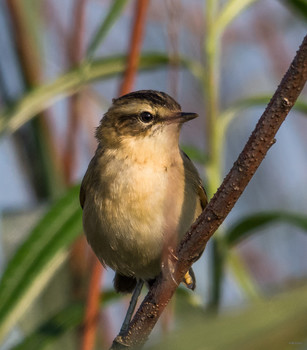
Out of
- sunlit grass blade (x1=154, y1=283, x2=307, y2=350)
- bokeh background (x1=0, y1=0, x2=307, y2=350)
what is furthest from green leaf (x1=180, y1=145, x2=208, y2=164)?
sunlit grass blade (x1=154, y1=283, x2=307, y2=350)

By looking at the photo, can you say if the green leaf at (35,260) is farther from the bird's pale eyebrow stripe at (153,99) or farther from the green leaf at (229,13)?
the green leaf at (229,13)

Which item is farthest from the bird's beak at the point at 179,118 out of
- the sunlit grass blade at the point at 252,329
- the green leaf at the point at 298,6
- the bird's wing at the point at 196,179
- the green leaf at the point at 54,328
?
the sunlit grass blade at the point at 252,329

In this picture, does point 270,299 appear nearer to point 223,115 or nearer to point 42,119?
point 223,115

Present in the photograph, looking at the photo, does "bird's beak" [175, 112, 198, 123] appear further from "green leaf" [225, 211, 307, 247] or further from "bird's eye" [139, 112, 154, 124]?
"green leaf" [225, 211, 307, 247]

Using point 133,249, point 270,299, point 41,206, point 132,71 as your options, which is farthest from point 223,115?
point 270,299

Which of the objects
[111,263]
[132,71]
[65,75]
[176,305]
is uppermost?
[65,75]

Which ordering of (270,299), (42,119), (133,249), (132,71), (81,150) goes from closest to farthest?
(270,299) → (132,71) → (133,249) → (42,119) → (81,150)
